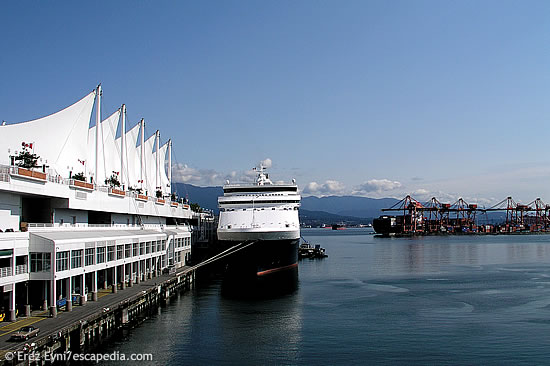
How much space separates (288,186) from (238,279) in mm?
12578

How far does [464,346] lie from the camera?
30.0 m

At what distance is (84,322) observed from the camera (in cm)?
2803

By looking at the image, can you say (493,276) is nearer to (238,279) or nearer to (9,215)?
(238,279)

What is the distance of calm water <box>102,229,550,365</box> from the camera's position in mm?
28438

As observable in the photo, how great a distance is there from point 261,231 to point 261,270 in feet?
14.0

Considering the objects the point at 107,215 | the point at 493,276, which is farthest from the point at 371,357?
the point at 493,276

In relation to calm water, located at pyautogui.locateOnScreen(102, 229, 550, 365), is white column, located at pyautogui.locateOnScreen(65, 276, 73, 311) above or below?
above

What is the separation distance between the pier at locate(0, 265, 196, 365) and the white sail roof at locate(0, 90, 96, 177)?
41.7 ft

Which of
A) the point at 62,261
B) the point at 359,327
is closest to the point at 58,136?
the point at 62,261

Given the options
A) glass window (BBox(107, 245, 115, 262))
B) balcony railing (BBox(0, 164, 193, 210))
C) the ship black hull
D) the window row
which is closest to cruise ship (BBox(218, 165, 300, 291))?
the ship black hull

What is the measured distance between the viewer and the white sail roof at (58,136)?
42750 millimetres

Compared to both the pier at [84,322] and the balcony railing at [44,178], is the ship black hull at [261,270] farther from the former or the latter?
the balcony railing at [44,178]

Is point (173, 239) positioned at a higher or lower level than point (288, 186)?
lower

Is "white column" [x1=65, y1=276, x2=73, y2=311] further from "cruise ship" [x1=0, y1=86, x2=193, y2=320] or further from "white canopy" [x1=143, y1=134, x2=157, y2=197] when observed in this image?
"white canopy" [x1=143, y1=134, x2=157, y2=197]
